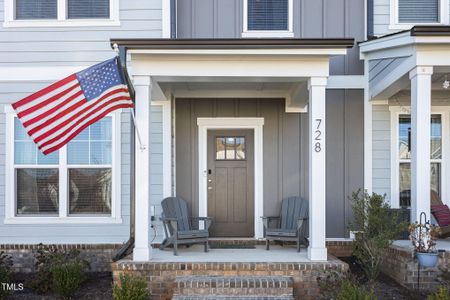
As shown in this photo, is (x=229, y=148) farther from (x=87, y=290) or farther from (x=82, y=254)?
(x=87, y=290)

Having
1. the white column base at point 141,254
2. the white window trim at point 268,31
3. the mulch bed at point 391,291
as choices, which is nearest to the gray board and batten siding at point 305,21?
the white window trim at point 268,31

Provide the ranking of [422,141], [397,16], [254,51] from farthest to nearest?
[397,16] < [422,141] < [254,51]

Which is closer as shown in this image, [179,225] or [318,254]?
[318,254]

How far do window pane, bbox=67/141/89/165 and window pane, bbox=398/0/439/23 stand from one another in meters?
5.45

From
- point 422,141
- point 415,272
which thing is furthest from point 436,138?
point 415,272

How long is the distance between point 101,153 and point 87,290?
2.11 meters

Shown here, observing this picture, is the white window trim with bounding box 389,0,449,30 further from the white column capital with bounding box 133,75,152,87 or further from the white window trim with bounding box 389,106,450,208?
the white column capital with bounding box 133,75,152,87

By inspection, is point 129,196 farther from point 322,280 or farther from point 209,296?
point 322,280

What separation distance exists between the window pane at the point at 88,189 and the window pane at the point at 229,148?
6.32ft

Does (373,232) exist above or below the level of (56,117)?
below

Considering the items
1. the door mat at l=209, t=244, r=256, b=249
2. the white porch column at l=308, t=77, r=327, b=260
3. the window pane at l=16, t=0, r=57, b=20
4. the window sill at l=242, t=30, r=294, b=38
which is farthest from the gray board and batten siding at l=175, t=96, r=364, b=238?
the window pane at l=16, t=0, r=57, b=20

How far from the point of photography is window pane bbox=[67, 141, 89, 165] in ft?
21.5

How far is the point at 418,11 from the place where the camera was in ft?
22.4

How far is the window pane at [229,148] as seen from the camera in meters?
7.04
